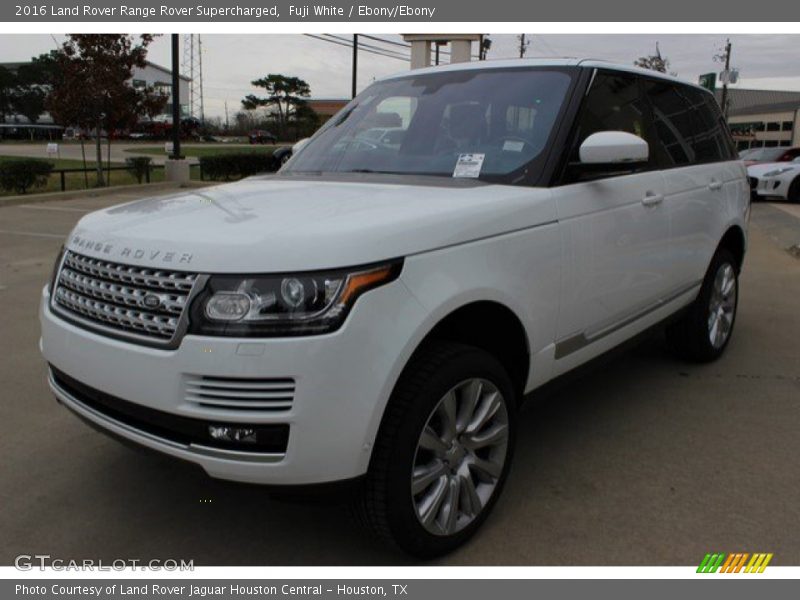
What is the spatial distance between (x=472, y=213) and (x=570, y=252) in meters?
0.64

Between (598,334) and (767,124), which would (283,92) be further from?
(598,334)

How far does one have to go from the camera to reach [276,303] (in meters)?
2.16

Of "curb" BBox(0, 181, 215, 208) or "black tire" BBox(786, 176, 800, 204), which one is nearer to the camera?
"curb" BBox(0, 181, 215, 208)

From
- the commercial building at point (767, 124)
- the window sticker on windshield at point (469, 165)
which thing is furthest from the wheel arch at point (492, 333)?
the commercial building at point (767, 124)

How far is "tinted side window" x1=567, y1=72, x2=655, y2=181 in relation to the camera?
3.33 metres

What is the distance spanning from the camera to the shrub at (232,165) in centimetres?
2077

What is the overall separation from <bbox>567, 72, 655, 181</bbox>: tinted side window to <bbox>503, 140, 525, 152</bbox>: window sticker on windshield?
23cm

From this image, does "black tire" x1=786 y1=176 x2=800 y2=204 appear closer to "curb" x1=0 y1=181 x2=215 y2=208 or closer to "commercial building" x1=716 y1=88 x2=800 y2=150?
"curb" x1=0 y1=181 x2=215 y2=208

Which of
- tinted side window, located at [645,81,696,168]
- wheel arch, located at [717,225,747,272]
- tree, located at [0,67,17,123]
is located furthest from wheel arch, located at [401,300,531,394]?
tree, located at [0,67,17,123]

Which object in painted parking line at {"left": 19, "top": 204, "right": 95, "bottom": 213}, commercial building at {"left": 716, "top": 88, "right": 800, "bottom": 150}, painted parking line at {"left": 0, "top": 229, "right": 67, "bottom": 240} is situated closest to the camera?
painted parking line at {"left": 0, "top": 229, "right": 67, "bottom": 240}

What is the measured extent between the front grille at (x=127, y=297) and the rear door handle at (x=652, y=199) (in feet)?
7.89

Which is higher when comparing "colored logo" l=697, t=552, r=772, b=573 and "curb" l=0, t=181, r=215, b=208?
"curb" l=0, t=181, r=215, b=208

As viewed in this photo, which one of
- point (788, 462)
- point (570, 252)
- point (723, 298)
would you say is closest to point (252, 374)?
point (570, 252)

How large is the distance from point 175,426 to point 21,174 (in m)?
14.8
